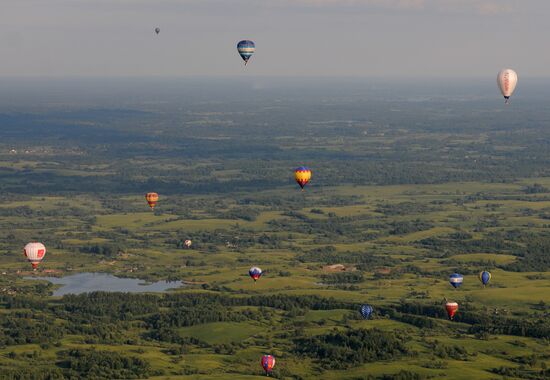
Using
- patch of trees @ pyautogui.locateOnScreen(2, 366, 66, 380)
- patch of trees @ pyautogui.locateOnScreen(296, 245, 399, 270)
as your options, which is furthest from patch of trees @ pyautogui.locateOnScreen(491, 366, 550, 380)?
patch of trees @ pyautogui.locateOnScreen(296, 245, 399, 270)

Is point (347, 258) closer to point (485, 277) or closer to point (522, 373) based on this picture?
point (485, 277)

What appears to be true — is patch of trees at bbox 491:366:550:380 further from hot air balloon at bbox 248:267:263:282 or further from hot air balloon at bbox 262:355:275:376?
hot air balloon at bbox 248:267:263:282

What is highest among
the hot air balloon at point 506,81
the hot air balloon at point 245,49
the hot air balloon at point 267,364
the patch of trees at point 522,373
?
the hot air balloon at point 245,49

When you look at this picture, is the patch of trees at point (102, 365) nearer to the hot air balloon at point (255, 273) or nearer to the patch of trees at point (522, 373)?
the patch of trees at point (522, 373)

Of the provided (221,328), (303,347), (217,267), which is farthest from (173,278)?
(303,347)

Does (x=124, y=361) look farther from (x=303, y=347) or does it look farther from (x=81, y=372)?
(x=303, y=347)

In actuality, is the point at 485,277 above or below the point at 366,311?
above

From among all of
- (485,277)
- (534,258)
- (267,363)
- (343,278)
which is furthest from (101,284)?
(534,258)

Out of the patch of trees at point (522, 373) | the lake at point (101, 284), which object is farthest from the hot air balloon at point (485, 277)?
the lake at point (101, 284)
